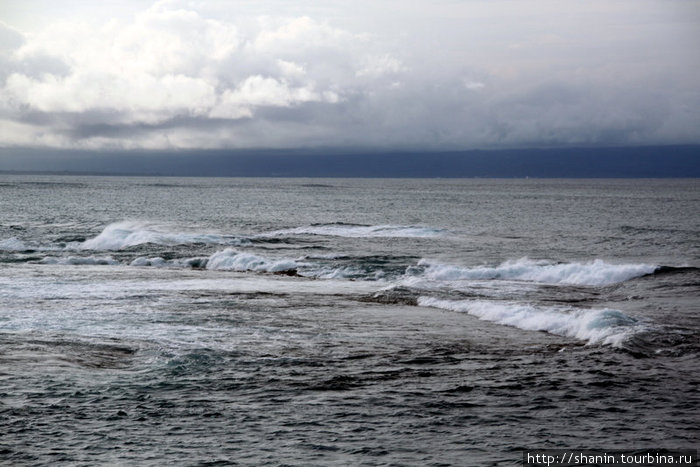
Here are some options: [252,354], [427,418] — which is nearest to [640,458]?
[427,418]

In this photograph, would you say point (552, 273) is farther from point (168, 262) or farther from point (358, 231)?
point (358, 231)

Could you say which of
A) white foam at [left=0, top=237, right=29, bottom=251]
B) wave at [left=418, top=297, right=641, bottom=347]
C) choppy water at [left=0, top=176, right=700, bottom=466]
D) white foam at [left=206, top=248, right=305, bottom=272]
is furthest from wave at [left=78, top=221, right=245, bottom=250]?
wave at [left=418, top=297, right=641, bottom=347]

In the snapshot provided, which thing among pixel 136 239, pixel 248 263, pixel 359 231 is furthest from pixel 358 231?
pixel 248 263

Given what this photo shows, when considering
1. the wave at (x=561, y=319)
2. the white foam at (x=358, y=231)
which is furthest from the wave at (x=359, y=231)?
the wave at (x=561, y=319)

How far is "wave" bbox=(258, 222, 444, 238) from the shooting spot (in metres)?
52.2

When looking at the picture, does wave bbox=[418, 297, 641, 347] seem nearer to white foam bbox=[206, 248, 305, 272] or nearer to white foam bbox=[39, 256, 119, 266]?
white foam bbox=[206, 248, 305, 272]

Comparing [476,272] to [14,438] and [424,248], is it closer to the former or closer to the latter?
[424,248]

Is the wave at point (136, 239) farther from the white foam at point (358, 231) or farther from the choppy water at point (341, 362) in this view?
the choppy water at point (341, 362)

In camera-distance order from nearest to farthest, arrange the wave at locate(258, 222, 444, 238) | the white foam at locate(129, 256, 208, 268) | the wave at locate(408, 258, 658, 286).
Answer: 1. the wave at locate(408, 258, 658, 286)
2. the white foam at locate(129, 256, 208, 268)
3. the wave at locate(258, 222, 444, 238)

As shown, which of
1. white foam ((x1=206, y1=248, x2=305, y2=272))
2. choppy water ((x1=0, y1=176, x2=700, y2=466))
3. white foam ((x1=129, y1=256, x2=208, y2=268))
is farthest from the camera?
white foam ((x1=129, y1=256, x2=208, y2=268))

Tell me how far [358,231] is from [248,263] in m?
22.1

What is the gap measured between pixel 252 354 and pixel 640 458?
753cm

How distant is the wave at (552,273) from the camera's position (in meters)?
29.2

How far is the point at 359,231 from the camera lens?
182ft
